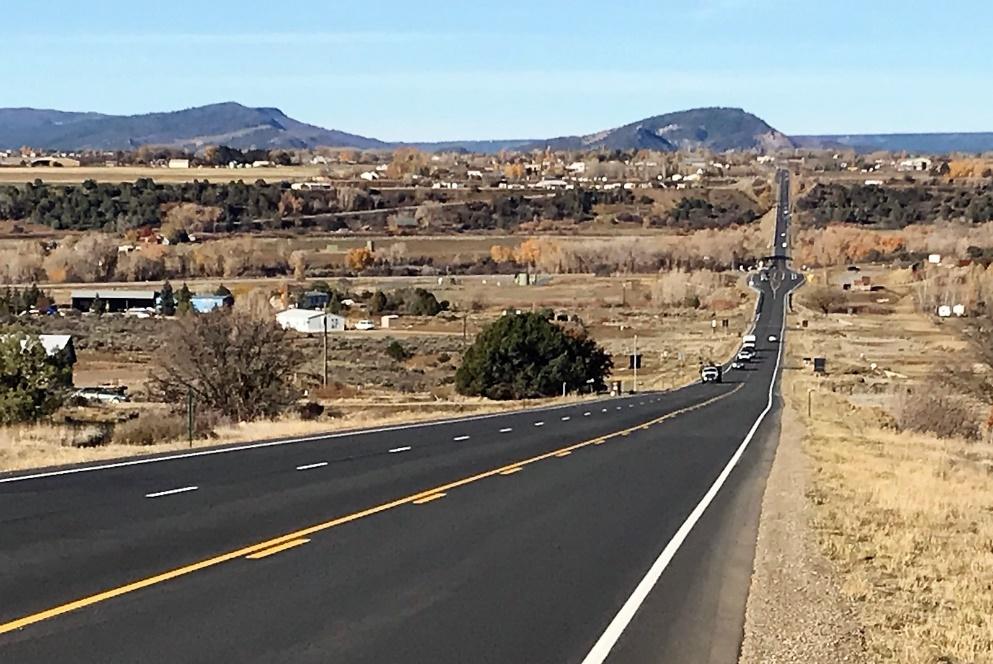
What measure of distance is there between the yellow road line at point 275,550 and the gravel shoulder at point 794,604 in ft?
13.6

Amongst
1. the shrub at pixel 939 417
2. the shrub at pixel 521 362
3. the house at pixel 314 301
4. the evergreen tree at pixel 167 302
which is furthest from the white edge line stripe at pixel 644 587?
the house at pixel 314 301

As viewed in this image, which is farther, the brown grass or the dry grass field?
the brown grass

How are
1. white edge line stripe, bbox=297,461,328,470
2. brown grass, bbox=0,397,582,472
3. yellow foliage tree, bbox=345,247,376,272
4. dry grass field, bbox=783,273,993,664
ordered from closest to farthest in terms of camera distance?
dry grass field, bbox=783,273,993,664 → white edge line stripe, bbox=297,461,328,470 → brown grass, bbox=0,397,582,472 → yellow foliage tree, bbox=345,247,376,272

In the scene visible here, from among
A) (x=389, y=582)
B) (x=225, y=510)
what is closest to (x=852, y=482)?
(x=225, y=510)

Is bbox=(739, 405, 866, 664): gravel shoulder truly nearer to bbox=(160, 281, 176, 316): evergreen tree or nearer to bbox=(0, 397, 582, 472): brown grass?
bbox=(0, 397, 582, 472): brown grass

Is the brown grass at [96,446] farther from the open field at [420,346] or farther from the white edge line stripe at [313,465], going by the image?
the white edge line stripe at [313,465]

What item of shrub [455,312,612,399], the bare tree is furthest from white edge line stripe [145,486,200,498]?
shrub [455,312,612,399]

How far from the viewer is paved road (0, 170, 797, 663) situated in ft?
30.9

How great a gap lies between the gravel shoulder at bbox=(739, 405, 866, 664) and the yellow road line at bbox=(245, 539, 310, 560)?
13.6 feet

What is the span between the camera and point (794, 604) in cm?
1173

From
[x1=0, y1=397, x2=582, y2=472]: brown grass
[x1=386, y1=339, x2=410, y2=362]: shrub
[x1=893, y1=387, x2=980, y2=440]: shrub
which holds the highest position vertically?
[x1=0, y1=397, x2=582, y2=472]: brown grass

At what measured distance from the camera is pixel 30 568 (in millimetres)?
11484

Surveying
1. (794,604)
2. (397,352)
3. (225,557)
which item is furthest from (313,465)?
(397,352)

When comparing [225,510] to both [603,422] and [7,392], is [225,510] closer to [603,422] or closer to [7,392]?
[603,422]
